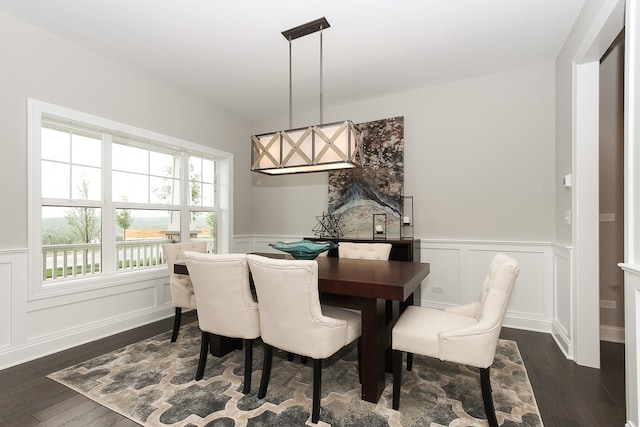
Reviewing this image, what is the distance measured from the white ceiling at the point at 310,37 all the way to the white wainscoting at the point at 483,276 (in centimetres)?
195

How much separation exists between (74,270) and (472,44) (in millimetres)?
4413

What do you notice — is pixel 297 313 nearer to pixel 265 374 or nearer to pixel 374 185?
pixel 265 374

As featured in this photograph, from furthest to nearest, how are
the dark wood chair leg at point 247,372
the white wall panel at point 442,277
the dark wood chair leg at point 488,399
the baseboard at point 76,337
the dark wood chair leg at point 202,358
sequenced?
the white wall panel at point 442,277, the baseboard at point 76,337, the dark wood chair leg at point 202,358, the dark wood chair leg at point 247,372, the dark wood chair leg at point 488,399

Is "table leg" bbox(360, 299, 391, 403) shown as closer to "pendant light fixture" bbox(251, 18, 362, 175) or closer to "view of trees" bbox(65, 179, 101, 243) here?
"pendant light fixture" bbox(251, 18, 362, 175)

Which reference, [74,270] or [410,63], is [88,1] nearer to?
[74,270]

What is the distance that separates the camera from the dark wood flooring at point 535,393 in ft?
6.05

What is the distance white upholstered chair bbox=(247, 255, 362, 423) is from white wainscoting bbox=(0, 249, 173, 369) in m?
2.14

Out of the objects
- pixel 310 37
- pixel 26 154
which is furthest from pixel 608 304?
pixel 26 154

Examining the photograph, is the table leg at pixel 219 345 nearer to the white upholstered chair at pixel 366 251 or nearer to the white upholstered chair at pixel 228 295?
the white upholstered chair at pixel 228 295

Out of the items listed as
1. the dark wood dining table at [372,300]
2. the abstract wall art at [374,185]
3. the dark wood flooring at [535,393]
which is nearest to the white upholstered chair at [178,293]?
the dark wood flooring at [535,393]

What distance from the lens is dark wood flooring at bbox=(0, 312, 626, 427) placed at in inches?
72.6

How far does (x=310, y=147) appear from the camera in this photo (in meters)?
2.61

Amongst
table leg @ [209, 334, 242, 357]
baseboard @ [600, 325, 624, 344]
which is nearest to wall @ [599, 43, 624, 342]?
baseboard @ [600, 325, 624, 344]

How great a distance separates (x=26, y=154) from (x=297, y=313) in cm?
267
